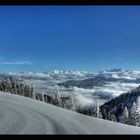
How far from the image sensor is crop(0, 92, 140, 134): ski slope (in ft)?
26.7

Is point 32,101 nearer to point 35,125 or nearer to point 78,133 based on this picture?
point 35,125

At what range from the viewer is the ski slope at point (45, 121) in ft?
26.7

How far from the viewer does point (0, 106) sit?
1359 centimetres

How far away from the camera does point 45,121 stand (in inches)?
396
